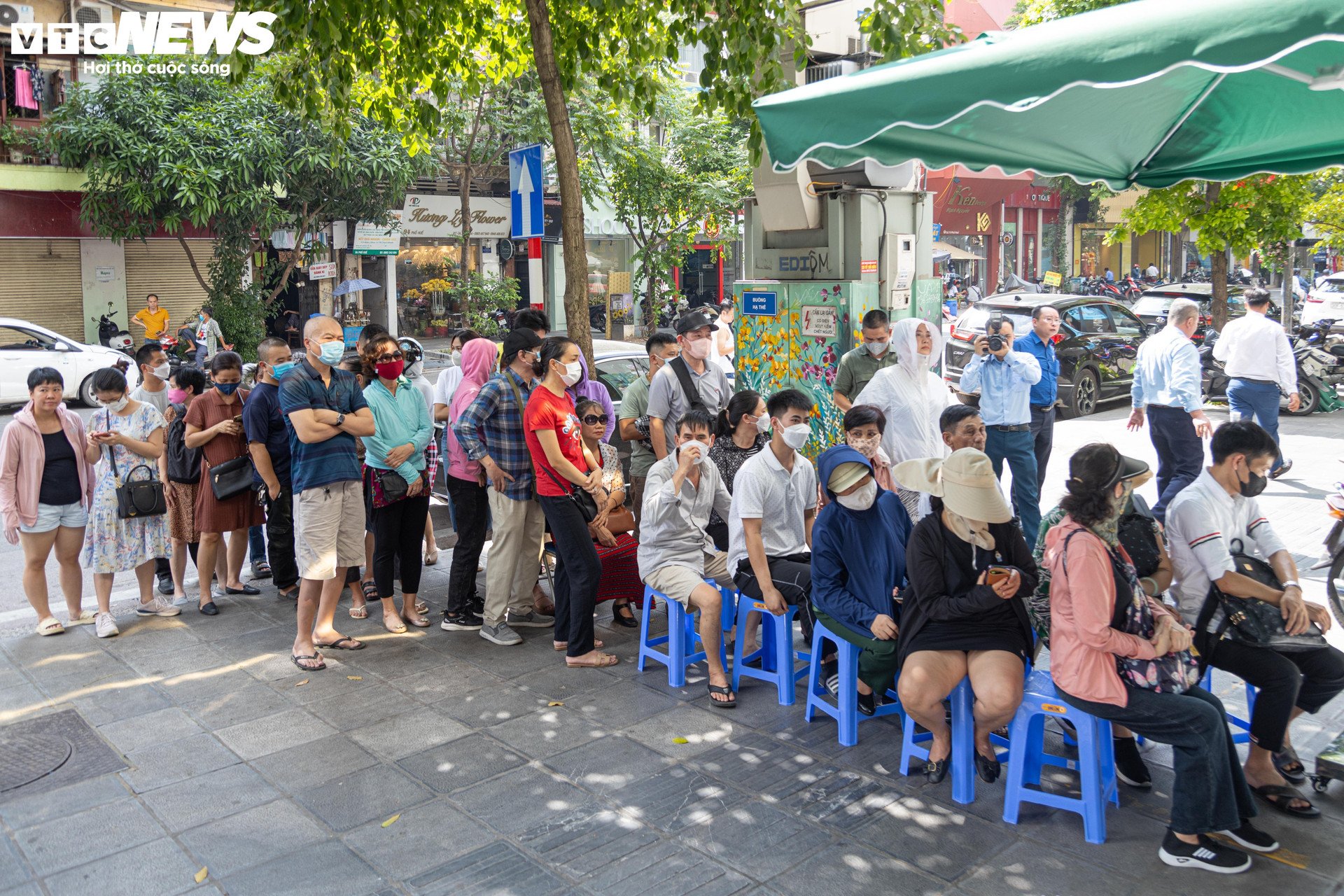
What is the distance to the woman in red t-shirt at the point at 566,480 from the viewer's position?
229 inches

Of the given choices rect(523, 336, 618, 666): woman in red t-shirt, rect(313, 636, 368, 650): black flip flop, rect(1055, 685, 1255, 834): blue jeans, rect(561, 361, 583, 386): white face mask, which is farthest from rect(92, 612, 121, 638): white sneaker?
rect(1055, 685, 1255, 834): blue jeans

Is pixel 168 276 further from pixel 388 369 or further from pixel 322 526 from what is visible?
pixel 322 526

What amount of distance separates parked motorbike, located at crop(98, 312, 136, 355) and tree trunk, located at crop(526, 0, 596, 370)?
16359 mm

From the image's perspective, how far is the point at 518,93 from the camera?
65.4ft

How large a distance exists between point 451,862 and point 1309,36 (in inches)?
152

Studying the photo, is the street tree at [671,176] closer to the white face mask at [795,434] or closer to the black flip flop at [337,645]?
the black flip flop at [337,645]

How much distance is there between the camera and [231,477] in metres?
6.89

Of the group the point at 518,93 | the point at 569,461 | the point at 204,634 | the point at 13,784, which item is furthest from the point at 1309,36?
the point at 518,93

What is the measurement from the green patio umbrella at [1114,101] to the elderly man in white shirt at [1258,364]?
14.4ft

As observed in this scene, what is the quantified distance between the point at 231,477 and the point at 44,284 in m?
18.5

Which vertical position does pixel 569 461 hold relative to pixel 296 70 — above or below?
below

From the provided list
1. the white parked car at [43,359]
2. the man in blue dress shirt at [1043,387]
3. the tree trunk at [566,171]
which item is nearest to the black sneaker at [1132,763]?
the man in blue dress shirt at [1043,387]

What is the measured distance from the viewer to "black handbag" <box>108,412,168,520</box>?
6.55 metres

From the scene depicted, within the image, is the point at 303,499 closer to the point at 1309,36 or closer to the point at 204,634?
the point at 204,634
